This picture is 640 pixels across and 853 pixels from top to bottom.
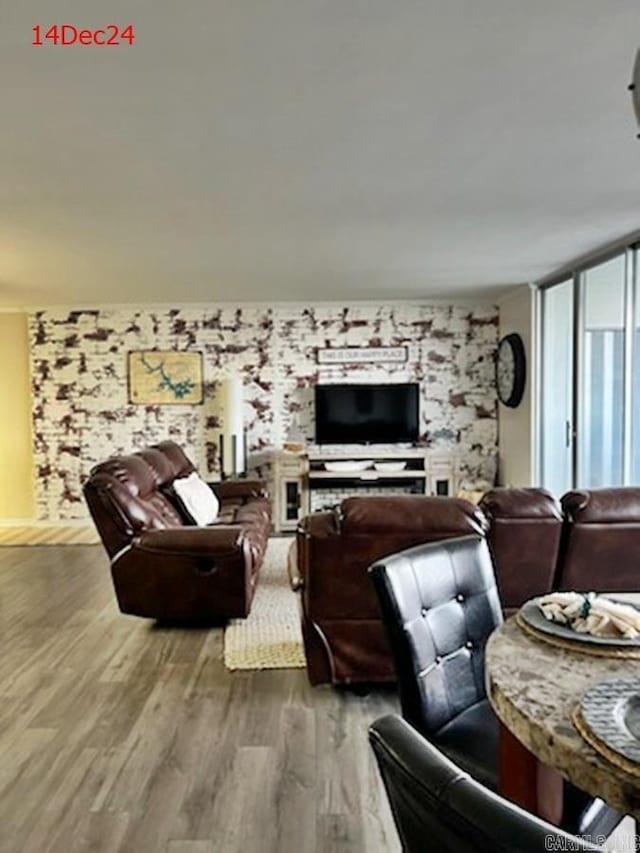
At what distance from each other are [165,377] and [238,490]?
204 centimetres

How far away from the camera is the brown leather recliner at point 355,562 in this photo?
3010 mm

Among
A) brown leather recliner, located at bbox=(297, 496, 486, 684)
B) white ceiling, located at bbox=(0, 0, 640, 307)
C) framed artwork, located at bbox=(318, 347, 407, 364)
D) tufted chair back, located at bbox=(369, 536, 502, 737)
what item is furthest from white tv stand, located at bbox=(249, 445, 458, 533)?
tufted chair back, located at bbox=(369, 536, 502, 737)

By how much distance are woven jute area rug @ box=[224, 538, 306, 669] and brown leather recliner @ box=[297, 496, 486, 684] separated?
462mm

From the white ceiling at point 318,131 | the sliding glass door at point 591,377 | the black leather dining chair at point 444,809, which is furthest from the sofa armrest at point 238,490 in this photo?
the black leather dining chair at point 444,809

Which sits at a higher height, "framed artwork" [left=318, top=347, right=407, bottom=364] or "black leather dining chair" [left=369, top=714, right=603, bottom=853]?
"framed artwork" [left=318, top=347, right=407, bottom=364]

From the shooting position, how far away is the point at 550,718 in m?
1.20

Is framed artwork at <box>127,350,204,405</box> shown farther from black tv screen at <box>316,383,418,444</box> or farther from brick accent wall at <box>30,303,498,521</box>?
black tv screen at <box>316,383,418,444</box>

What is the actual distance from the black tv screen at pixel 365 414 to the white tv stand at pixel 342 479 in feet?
0.87

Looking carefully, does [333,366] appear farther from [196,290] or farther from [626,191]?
[626,191]

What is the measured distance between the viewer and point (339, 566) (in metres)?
3.06

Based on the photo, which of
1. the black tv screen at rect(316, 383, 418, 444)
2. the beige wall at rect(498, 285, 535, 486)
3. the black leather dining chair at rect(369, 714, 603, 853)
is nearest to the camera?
the black leather dining chair at rect(369, 714, 603, 853)

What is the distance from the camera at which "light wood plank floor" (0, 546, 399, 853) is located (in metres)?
2.20

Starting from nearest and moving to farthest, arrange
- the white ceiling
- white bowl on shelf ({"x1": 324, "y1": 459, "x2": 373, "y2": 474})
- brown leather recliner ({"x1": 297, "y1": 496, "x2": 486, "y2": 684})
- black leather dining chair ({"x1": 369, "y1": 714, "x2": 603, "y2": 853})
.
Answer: black leather dining chair ({"x1": 369, "y1": 714, "x2": 603, "y2": 853})
the white ceiling
brown leather recliner ({"x1": 297, "y1": 496, "x2": 486, "y2": 684})
white bowl on shelf ({"x1": 324, "y1": 459, "x2": 373, "y2": 474})

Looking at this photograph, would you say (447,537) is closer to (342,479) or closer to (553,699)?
(553,699)
